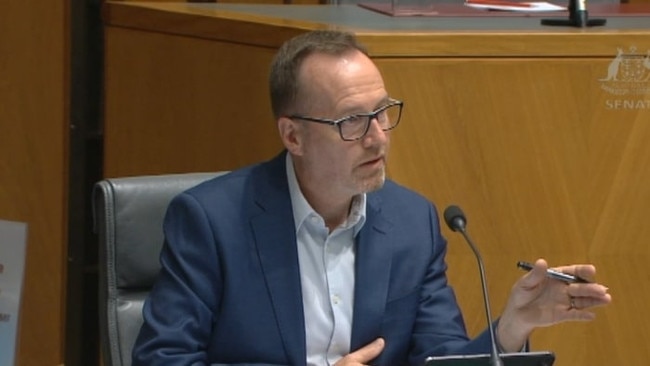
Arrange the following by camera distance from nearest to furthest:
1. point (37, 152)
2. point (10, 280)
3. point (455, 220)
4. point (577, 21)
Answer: point (455, 220), point (577, 21), point (10, 280), point (37, 152)

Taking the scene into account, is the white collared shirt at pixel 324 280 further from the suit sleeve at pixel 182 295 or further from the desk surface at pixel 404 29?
the desk surface at pixel 404 29

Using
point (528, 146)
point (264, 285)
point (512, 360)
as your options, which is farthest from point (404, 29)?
point (512, 360)

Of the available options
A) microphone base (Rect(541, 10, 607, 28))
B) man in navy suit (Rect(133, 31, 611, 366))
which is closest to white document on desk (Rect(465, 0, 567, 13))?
microphone base (Rect(541, 10, 607, 28))

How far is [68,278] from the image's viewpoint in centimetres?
399

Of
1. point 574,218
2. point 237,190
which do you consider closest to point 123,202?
point 237,190

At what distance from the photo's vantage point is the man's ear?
8.34 feet

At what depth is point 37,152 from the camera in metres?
4.14

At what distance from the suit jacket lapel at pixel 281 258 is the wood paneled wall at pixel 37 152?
5.64 ft

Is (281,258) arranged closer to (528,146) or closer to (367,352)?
(367,352)

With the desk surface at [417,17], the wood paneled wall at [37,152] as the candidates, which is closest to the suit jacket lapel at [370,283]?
the desk surface at [417,17]

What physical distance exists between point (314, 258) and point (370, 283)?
0.12m

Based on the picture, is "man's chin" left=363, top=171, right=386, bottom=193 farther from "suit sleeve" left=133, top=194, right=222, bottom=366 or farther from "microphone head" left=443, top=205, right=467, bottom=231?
"suit sleeve" left=133, top=194, right=222, bottom=366

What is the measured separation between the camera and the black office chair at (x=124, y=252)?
8.41 ft

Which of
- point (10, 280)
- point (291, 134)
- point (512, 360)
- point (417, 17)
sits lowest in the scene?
point (10, 280)
